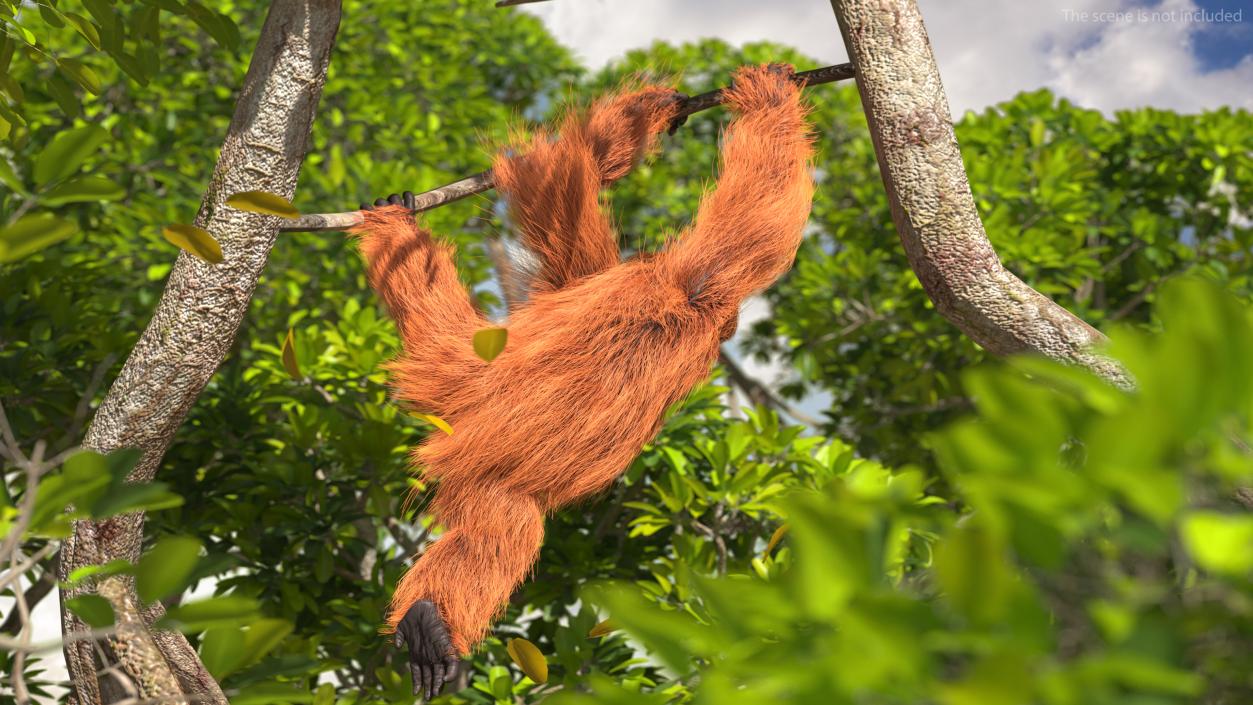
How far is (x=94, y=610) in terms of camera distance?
427 millimetres

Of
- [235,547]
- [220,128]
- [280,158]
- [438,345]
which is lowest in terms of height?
[235,547]

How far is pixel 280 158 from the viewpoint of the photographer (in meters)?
0.90

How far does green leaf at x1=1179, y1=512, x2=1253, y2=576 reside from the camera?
236mm

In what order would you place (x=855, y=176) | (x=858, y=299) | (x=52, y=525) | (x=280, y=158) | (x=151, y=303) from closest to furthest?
(x=52, y=525) → (x=280, y=158) → (x=151, y=303) → (x=858, y=299) → (x=855, y=176)

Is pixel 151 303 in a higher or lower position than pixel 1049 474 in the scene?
higher

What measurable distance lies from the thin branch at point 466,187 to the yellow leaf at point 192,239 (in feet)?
0.76

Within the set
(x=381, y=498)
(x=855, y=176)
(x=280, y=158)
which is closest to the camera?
(x=280, y=158)

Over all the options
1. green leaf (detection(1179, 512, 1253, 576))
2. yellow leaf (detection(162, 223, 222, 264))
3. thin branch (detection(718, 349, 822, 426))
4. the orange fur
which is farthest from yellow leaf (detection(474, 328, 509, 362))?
thin branch (detection(718, 349, 822, 426))

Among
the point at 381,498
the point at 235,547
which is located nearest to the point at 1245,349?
the point at 381,498

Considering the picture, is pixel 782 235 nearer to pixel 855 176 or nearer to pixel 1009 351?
pixel 1009 351

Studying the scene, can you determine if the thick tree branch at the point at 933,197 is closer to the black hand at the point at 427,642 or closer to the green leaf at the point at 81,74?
the black hand at the point at 427,642

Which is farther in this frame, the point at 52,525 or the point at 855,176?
the point at 855,176

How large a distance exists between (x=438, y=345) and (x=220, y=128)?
5.61ft

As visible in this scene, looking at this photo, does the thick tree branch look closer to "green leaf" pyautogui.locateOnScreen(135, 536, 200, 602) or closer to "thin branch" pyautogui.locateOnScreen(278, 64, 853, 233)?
"thin branch" pyautogui.locateOnScreen(278, 64, 853, 233)
